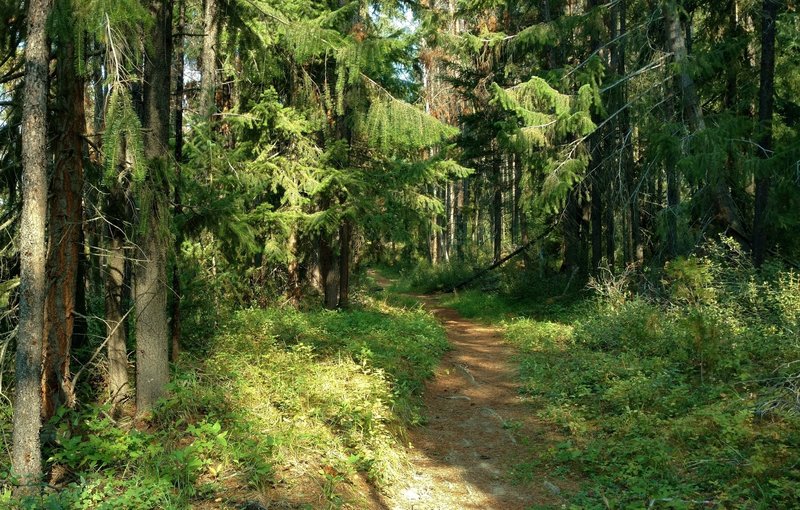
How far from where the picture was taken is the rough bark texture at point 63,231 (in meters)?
5.61

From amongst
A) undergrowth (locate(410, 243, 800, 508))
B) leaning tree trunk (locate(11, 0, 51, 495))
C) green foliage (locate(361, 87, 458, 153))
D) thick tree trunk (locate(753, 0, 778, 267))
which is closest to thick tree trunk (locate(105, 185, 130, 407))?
leaning tree trunk (locate(11, 0, 51, 495))

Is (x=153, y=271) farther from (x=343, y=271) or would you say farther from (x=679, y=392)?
(x=343, y=271)

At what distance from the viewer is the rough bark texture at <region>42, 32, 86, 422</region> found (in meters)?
5.61

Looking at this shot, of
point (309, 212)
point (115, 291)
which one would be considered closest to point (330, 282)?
point (309, 212)

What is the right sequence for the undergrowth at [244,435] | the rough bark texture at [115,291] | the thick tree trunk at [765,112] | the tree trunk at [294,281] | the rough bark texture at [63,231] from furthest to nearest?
the tree trunk at [294,281]
the thick tree trunk at [765,112]
the rough bark texture at [115,291]
the rough bark texture at [63,231]
the undergrowth at [244,435]

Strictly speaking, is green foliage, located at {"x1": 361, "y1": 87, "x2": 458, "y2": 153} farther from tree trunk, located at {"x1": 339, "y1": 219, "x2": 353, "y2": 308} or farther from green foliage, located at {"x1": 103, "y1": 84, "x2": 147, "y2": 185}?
green foliage, located at {"x1": 103, "y1": 84, "x2": 147, "y2": 185}

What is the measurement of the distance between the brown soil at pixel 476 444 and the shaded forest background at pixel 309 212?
447 millimetres

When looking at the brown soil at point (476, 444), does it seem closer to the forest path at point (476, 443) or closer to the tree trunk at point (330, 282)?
the forest path at point (476, 443)

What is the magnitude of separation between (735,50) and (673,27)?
1.39 m

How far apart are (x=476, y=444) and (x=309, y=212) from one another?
23.4 ft

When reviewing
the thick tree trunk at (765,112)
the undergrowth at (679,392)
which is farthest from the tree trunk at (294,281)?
the thick tree trunk at (765,112)

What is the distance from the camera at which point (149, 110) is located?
614cm

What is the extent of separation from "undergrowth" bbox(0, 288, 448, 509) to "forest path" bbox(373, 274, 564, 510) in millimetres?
341

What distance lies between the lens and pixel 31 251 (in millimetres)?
4621
